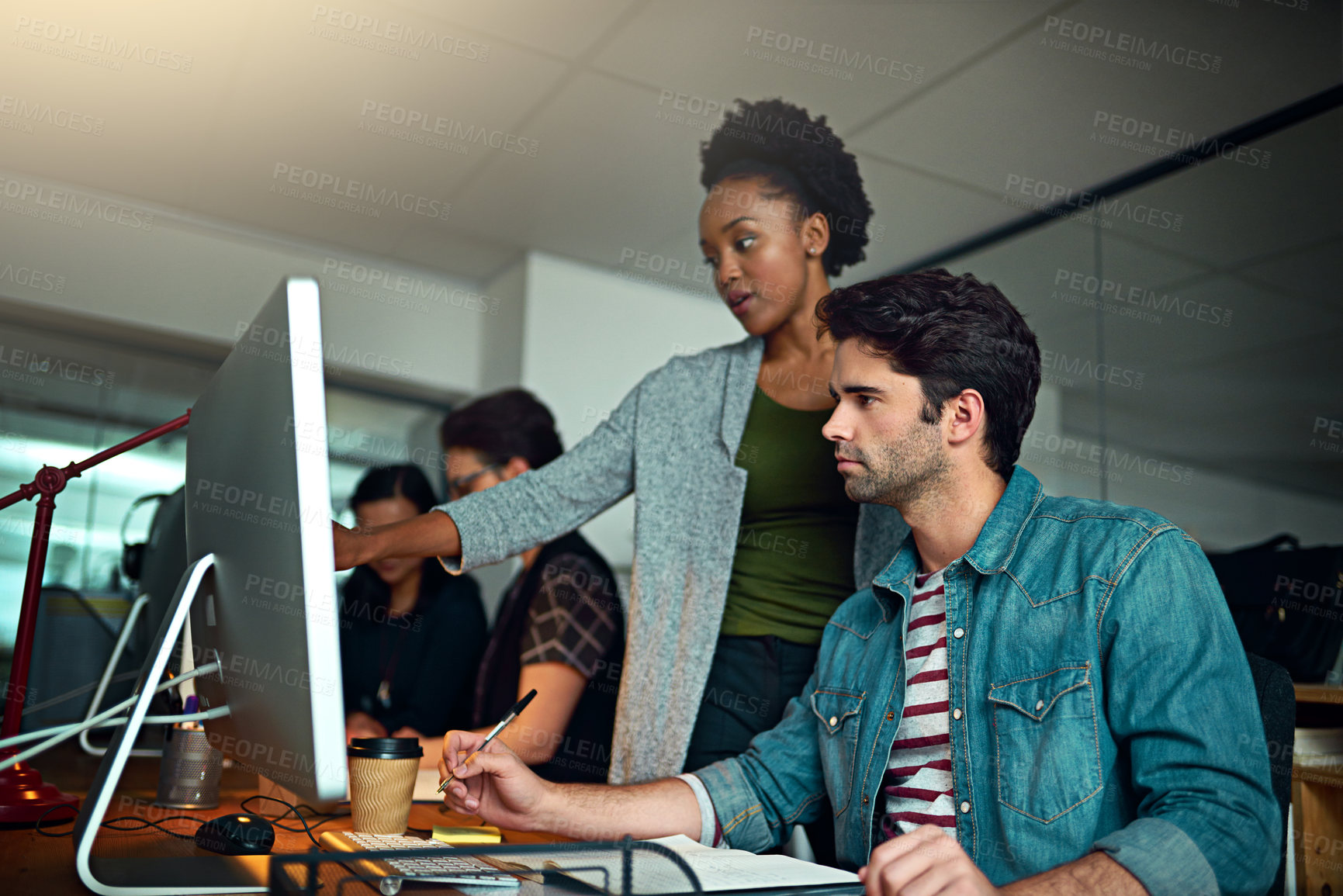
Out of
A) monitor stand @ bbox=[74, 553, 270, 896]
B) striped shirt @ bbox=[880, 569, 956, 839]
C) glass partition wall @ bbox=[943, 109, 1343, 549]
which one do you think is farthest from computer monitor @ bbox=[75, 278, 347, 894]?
glass partition wall @ bbox=[943, 109, 1343, 549]

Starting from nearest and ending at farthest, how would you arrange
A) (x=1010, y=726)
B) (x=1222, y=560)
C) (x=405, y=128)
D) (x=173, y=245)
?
1. (x=1010, y=726)
2. (x=1222, y=560)
3. (x=405, y=128)
4. (x=173, y=245)

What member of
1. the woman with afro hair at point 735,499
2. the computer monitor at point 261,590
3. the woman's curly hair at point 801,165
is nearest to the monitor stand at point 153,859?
the computer monitor at point 261,590

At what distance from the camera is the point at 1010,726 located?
97cm

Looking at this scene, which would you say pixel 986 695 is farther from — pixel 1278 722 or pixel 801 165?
pixel 801 165

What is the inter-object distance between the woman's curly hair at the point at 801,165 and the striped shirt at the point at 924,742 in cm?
79

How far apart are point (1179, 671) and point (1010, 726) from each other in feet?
0.58

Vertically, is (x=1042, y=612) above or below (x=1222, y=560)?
below

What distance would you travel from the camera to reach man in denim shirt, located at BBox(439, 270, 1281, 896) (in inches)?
31.4

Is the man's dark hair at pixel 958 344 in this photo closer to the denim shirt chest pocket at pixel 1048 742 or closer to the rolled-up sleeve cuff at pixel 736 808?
the denim shirt chest pocket at pixel 1048 742

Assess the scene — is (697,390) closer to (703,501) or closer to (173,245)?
(703,501)

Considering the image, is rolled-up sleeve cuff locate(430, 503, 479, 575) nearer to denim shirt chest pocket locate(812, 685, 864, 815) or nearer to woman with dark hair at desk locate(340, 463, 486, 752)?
denim shirt chest pocket locate(812, 685, 864, 815)

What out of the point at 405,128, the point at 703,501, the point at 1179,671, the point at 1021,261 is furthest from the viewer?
the point at 1021,261

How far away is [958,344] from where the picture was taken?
118 centimetres

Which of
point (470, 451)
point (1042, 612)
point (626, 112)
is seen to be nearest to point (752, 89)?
point (626, 112)
